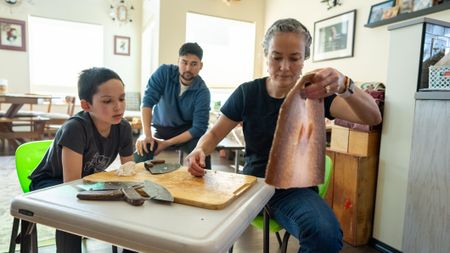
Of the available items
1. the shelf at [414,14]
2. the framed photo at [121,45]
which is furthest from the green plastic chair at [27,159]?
the framed photo at [121,45]

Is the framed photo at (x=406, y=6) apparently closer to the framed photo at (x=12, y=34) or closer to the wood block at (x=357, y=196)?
the wood block at (x=357, y=196)

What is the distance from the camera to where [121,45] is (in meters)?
6.55

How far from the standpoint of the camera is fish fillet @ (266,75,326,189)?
800 mm

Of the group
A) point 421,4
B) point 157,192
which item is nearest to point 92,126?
point 157,192

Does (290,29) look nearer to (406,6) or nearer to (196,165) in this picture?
(196,165)

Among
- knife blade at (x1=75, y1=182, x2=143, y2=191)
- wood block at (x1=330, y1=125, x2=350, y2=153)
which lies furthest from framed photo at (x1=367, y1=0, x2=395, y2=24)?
knife blade at (x1=75, y1=182, x2=143, y2=191)

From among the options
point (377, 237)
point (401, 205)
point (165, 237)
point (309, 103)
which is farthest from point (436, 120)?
point (165, 237)

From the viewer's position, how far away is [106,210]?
68cm

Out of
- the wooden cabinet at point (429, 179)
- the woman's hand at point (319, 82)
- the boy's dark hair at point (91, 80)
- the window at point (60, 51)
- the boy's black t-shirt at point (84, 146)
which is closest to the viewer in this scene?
the woman's hand at point (319, 82)

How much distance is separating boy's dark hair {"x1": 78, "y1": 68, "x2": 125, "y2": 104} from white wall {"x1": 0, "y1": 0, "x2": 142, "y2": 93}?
5.58m

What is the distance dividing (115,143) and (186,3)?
3525 mm

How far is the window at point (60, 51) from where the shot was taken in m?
6.02

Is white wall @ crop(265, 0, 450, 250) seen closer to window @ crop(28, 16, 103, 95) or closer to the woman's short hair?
the woman's short hair

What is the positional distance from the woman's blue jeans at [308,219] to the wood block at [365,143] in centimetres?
103
